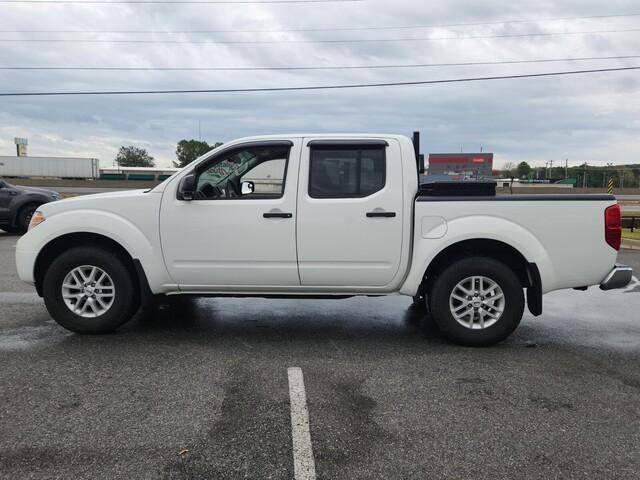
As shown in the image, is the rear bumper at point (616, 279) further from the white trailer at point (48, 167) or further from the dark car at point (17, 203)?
the white trailer at point (48, 167)

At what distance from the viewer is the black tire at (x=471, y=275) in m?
4.68

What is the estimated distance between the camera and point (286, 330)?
5.38 m

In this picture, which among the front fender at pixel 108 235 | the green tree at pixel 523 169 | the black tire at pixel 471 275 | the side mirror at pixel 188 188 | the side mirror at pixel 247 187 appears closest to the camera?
the black tire at pixel 471 275

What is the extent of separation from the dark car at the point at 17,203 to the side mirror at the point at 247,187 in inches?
398

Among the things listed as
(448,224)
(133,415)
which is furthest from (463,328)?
(133,415)

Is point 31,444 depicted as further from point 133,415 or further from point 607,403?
point 607,403

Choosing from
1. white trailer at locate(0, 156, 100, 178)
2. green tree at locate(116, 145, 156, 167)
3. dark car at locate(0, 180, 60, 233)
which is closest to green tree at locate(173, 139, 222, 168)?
green tree at locate(116, 145, 156, 167)

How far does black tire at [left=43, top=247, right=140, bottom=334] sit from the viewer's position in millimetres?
4945

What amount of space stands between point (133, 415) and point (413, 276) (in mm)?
2627

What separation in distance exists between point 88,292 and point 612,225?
4.89m

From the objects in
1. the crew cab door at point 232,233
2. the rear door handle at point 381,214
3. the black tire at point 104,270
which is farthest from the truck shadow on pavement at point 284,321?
the rear door handle at point 381,214

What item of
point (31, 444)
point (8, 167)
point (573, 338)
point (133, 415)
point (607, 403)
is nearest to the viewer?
point (31, 444)

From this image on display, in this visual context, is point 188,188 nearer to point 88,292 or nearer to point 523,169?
point 88,292

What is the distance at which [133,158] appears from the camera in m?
136
